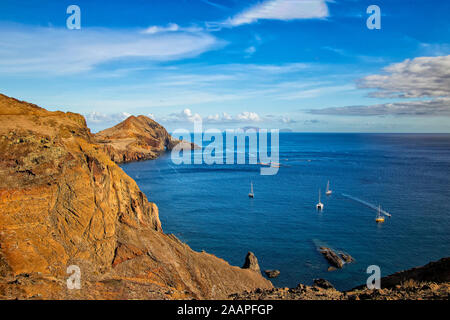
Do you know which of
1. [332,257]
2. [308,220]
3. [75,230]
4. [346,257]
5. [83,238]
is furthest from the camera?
[308,220]

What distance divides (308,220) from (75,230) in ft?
169

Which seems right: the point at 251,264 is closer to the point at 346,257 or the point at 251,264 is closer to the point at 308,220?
the point at 346,257

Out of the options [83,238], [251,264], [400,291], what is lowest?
[251,264]

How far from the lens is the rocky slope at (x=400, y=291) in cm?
1667

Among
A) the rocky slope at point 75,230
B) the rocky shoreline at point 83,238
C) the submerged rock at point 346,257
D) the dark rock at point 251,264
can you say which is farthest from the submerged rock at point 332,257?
the rocky slope at point 75,230

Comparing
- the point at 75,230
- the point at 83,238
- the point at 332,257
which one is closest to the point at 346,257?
the point at 332,257

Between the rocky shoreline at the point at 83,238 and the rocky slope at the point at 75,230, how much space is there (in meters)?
0.08

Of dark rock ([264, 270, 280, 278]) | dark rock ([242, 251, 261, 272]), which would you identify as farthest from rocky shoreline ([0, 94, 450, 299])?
dark rock ([264, 270, 280, 278])

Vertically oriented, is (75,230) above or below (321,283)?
above

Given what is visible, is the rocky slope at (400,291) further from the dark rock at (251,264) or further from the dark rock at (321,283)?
the dark rock at (251,264)

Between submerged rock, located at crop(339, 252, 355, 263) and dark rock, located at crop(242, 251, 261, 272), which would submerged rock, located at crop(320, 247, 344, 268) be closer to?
submerged rock, located at crop(339, 252, 355, 263)

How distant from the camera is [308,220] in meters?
64.8
